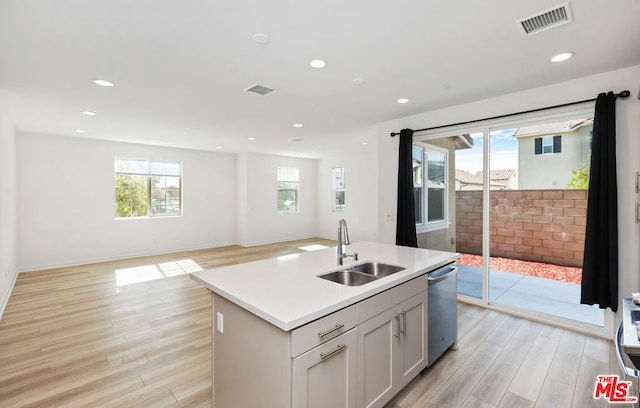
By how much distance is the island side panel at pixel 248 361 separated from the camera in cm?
136

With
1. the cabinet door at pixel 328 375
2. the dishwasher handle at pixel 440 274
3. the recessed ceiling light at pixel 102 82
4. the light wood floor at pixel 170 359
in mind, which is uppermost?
the recessed ceiling light at pixel 102 82

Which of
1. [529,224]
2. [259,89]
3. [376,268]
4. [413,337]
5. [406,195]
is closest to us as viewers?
[413,337]

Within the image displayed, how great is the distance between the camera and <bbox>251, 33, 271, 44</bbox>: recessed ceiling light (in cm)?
219

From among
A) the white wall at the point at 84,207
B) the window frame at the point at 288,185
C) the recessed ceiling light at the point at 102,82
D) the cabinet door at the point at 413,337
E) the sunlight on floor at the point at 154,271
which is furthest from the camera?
the window frame at the point at 288,185

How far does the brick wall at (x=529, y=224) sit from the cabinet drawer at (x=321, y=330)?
9.94 feet

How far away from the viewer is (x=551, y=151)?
341 centimetres

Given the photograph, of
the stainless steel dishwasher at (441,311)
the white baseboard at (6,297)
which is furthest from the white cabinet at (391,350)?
the white baseboard at (6,297)

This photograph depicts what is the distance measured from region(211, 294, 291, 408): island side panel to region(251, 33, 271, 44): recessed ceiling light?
73.3 inches

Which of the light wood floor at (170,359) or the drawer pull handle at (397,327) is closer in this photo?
the drawer pull handle at (397,327)

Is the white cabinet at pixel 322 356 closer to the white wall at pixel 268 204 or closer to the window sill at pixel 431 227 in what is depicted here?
the window sill at pixel 431 227

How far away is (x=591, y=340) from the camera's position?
2930 mm

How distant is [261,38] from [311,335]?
207 cm

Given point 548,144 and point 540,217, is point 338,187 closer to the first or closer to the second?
point 540,217

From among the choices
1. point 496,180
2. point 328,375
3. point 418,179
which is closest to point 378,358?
point 328,375
